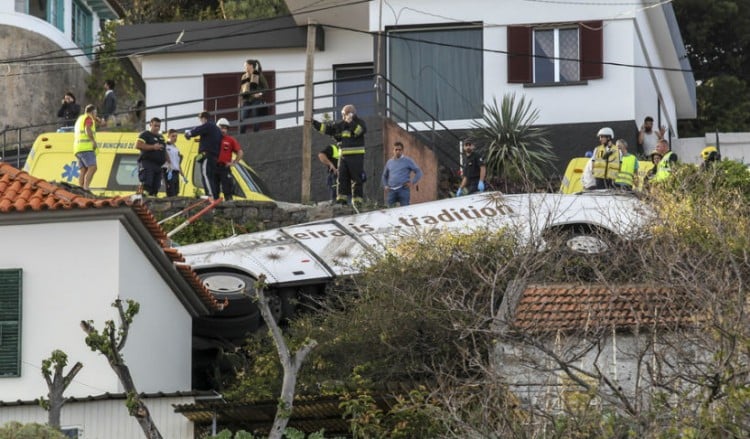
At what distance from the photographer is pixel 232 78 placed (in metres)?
44.2

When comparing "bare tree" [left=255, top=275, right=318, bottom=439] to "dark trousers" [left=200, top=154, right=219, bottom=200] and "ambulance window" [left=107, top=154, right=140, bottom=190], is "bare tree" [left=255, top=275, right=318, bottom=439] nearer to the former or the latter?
"dark trousers" [left=200, top=154, right=219, bottom=200]

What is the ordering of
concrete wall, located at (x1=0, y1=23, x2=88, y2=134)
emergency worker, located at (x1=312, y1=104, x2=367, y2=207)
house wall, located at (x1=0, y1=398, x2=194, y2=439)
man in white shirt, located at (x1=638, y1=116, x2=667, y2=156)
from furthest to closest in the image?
concrete wall, located at (x1=0, y1=23, x2=88, y2=134)
man in white shirt, located at (x1=638, y1=116, x2=667, y2=156)
emergency worker, located at (x1=312, y1=104, x2=367, y2=207)
house wall, located at (x1=0, y1=398, x2=194, y2=439)

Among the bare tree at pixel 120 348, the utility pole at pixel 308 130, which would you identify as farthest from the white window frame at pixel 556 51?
the bare tree at pixel 120 348

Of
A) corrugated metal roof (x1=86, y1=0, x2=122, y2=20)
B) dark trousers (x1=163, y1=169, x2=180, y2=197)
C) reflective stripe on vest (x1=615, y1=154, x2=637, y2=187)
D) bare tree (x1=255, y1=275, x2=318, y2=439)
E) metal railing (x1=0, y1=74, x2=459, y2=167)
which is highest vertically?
corrugated metal roof (x1=86, y1=0, x2=122, y2=20)

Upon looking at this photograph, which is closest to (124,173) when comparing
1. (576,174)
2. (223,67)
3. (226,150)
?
(226,150)

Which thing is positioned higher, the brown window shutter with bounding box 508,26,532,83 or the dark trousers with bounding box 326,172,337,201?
the brown window shutter with bounding box 508,26,532,83

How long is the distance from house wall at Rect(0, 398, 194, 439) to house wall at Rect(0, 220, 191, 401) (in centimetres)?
37

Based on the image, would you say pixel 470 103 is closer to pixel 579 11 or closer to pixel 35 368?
pixel 579 11

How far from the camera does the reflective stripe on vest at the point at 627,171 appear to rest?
31.9 meters

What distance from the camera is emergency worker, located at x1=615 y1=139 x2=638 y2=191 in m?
31.5

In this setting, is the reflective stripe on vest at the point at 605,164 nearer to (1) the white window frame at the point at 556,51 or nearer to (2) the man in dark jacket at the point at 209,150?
(2) the man in dark jacket at the point at 209,150

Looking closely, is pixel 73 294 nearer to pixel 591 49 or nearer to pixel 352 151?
pixel 352 151

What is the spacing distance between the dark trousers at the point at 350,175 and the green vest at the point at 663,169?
460cm

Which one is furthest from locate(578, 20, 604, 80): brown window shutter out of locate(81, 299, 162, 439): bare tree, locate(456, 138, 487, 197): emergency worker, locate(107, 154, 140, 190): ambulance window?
locate(81, 299, 162, 439): bare tree
